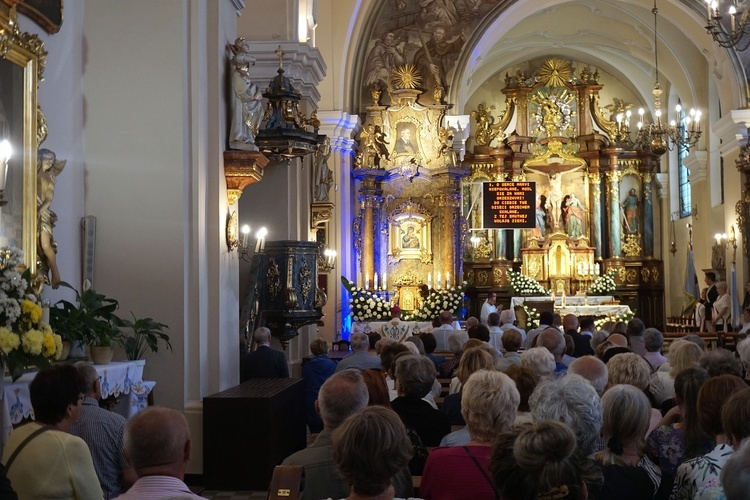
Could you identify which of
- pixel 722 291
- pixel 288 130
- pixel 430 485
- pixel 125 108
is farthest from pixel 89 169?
pixel 722 291

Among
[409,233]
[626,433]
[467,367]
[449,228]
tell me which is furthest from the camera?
[409,233]

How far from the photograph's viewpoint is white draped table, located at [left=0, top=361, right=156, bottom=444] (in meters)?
4.98

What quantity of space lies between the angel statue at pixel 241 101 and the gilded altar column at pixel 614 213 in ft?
59.0

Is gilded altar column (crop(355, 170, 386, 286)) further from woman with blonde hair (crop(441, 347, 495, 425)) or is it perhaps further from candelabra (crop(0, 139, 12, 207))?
candelabra (crop(0, 139, 12, 207))

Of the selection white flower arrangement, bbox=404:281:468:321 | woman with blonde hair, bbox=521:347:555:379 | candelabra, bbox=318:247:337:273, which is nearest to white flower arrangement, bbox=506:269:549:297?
white flower arrangement, bbox=404:281:468:321

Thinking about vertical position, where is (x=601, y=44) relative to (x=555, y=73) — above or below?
above

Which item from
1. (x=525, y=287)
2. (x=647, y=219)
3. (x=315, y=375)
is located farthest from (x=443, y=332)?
(x=647, y=219)

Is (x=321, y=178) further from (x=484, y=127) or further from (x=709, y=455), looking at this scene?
(x=484, y=127)

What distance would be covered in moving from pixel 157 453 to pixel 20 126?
12.2 ft

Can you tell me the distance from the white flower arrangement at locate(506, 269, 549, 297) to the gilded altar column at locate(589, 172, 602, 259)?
99.6 inches

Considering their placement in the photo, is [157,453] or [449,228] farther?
[449,228]

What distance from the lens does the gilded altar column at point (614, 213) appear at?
25406 millimetres

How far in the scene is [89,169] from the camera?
7.80m

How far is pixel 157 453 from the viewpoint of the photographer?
9.98ft
